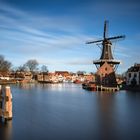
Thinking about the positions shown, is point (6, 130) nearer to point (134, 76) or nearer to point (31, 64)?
point (134, 76)

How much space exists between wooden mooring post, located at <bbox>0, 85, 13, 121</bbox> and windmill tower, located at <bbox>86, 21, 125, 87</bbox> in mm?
56705

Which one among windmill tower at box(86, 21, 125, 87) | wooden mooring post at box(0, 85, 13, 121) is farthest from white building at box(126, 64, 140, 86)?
wooden mooring post at box(0, 85, 13, 121)

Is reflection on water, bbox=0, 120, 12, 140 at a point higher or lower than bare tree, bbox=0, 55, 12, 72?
lower

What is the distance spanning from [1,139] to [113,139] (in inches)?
269

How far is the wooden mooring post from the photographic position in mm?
21250

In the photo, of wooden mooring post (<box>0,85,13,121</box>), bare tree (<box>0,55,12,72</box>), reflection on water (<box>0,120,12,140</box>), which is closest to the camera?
reflection on water (<box>0,120,12,140</box>)

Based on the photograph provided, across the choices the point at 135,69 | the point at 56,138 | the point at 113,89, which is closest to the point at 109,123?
the point at 56,138

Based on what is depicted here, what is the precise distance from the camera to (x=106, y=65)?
77.4m

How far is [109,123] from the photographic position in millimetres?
24250

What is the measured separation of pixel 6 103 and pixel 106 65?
2287 inches

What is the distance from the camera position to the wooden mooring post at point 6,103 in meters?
21.2

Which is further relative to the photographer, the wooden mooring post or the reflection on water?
the wooden mooring post

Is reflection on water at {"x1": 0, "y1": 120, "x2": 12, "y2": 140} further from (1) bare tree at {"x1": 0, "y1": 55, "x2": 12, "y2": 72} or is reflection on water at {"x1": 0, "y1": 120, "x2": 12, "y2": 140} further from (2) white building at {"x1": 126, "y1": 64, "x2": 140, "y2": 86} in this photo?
(1) bare tree at {"x1": 0, "y1": 55, "x2": 12, "y2": 72}

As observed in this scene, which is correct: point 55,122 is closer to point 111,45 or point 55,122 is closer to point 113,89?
point 113,89
